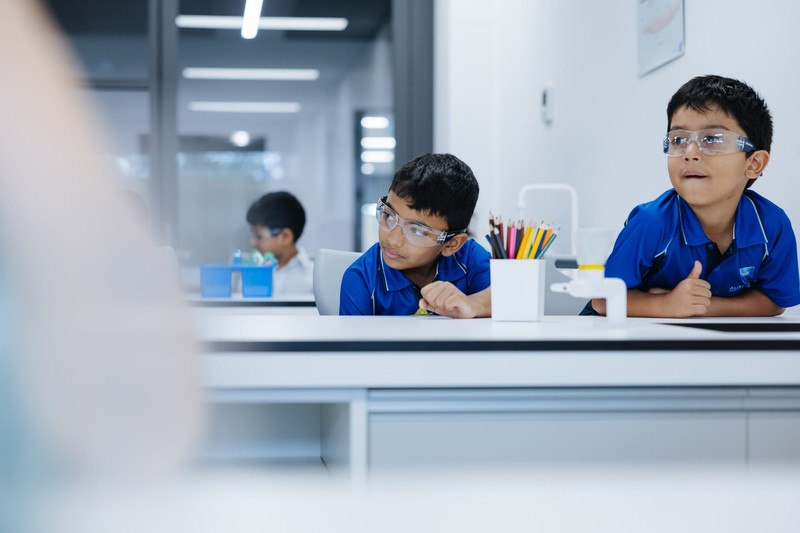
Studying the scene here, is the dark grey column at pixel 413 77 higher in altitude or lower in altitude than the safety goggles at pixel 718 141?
higher

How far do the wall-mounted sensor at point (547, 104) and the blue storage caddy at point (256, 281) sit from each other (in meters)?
1.74

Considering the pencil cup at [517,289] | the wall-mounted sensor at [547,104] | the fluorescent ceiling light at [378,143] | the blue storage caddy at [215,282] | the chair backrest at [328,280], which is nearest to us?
the pencil cup at [517,289]

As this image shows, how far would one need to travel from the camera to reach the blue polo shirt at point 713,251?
1.74 meters

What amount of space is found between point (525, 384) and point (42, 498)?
28.7 inches

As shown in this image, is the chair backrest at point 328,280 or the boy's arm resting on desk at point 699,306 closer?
the boy's arm resting on desk at point 699,306

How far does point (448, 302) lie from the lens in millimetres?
1589

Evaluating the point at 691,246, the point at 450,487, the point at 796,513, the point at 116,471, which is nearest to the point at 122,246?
the point at 116,471

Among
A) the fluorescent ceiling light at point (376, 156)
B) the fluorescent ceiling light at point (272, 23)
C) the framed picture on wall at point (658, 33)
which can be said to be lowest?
the fluorescent ceiling light at point (376, 156)

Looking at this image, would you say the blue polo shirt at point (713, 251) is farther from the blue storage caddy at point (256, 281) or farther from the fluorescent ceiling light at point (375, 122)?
the fluorescent ceiling light at point (375, 122)

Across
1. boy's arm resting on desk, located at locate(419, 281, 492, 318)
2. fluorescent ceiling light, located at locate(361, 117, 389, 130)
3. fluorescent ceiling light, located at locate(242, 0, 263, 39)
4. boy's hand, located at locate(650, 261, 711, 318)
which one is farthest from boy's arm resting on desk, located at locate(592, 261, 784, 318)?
fluorescent ceiling light, located at locate(242, 0, 263, 39)

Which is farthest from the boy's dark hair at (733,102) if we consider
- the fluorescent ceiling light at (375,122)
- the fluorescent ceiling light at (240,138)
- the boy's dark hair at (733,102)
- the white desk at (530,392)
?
the fluorescent ceiling light at (240,138)

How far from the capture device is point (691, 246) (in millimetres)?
1751

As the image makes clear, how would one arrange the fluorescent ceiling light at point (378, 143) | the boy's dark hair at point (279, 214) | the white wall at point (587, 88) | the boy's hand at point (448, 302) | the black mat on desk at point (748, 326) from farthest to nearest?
the fluorescent ceiling light at point (378, 143)
the boy's dark hair at point (279, 214)
the white wall at point (587, 88)
the boy's hand at point (448, 302)
the black mat on desk at point (748, 326)

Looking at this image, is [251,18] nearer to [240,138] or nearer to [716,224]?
[240,138]
